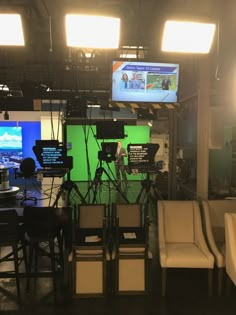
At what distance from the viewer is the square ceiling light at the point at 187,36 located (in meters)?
2.73

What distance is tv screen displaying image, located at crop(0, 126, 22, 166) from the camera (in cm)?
897

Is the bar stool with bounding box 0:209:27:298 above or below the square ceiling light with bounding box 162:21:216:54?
below

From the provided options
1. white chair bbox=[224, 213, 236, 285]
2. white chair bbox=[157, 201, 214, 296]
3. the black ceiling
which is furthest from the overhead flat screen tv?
white chair bbox=[224, 213, 236, 285]

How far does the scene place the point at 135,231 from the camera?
3.36 meters

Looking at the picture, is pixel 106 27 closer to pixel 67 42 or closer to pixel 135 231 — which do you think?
pixel 67 42

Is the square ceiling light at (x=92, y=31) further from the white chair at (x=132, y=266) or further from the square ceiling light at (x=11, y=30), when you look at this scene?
the white chair at (x=132, y=266)

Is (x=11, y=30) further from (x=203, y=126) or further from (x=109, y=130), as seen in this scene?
(x=203, y=126)

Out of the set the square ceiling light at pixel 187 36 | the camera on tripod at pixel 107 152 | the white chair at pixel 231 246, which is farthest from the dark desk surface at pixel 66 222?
the square ceiling light at pixel 187 36

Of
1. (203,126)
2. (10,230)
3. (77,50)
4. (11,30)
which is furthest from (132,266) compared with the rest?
(77,50)

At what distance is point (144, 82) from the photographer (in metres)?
3.65

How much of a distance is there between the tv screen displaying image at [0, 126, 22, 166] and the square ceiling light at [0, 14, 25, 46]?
6501 mm

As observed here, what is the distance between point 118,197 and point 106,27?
533cm

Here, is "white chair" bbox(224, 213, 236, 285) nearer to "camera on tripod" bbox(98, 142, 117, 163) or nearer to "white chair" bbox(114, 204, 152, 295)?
"white chair" bbox(114, 204, 152, 295)

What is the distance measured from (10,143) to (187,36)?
24.2 ft
